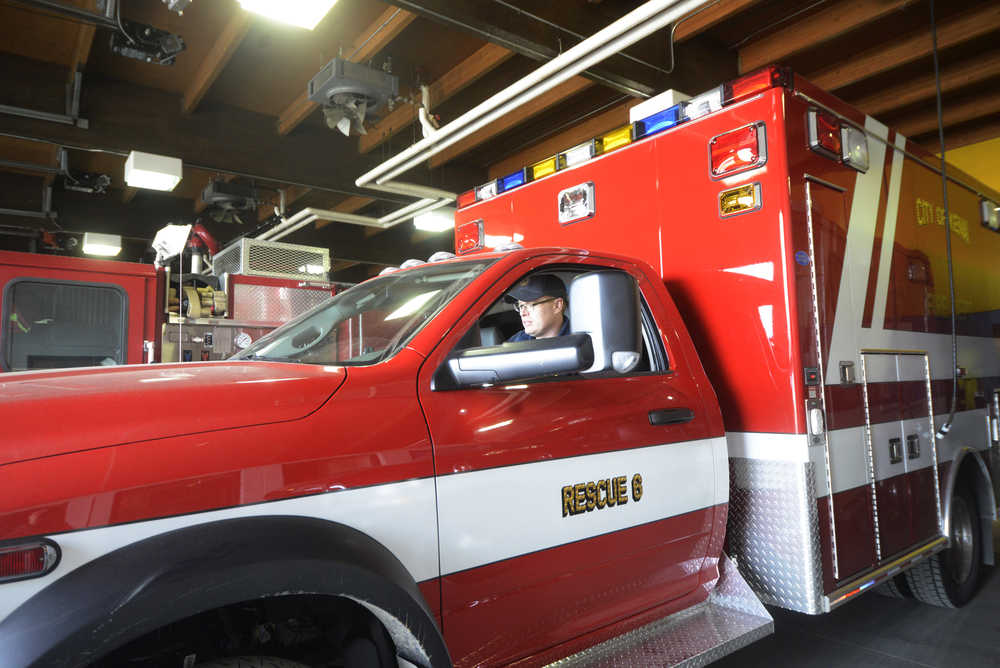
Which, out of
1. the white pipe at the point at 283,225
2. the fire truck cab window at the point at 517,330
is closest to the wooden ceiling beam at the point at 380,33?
the fire truck cab window at the point at 517,330

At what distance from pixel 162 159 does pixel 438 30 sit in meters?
3.70

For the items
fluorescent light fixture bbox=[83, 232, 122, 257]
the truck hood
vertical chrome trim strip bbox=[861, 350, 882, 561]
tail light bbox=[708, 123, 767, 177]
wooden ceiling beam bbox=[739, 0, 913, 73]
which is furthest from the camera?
fluorescent light fixture bbox=[83, 232, 122, 257]

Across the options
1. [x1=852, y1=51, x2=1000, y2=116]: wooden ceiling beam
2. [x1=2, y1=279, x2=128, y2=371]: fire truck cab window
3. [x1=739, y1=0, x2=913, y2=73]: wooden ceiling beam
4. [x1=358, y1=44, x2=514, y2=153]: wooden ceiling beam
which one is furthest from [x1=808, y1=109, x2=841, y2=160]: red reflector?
[x1=852, y1=51, x2=1000, y2=116]: wooden ceiling beam

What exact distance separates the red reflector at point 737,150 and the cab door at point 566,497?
0.69 metres

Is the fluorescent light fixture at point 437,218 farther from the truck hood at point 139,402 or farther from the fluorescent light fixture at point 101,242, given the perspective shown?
the truck hood at point 139,402

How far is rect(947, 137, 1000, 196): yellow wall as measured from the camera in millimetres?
8625

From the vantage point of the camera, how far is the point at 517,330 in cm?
341

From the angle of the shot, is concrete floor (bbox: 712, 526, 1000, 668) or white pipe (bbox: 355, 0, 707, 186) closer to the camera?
concrete floor (bbox: 712, 526, 1000, 668)

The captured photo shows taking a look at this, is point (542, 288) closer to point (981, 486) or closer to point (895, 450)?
point (895, 450)

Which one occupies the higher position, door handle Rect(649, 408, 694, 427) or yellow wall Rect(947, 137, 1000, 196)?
yellow wall Rect(947, 137, 1000, 196)

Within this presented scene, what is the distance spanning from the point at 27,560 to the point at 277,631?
0.61 m

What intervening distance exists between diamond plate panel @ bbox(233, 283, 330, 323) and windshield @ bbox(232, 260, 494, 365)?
3.61 m

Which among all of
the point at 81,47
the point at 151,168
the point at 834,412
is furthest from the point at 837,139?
the point at 151,168

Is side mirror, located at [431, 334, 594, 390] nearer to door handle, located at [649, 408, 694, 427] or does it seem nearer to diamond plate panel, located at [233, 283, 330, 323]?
door handle, located at [649, 408, 694, 427]
